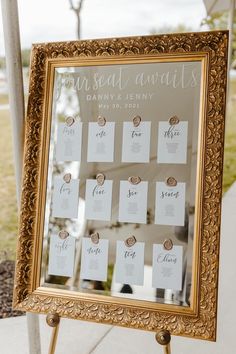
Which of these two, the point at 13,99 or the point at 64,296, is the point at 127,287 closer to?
the point at 64,296

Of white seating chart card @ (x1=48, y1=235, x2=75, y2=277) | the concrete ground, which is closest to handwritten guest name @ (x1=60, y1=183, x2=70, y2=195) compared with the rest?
white seating chart card @ (x1=48, y1=235, x2=75, y2=277)

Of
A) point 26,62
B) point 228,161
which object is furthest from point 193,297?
point 228,161

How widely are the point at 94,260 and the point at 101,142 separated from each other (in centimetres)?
30

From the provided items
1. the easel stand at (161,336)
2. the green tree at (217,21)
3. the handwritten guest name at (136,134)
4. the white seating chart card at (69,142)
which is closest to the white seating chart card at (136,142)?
the handwritten guest name at (136,134)

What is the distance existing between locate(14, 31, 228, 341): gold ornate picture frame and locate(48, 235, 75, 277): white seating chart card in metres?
0.02

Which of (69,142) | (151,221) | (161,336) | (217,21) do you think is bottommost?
(161,336)

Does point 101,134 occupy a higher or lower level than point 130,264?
higher

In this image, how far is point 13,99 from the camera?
1.31 m

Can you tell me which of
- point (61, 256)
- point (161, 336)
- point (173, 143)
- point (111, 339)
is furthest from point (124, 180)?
point (111, 339)

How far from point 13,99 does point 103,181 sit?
1.28 ft

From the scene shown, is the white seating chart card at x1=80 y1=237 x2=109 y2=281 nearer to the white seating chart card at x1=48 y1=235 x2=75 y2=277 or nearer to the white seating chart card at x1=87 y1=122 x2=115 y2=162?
the white seating chart card at x1=48 y1=235 x2=75 y2=277

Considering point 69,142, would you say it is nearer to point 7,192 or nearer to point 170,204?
point 170,204

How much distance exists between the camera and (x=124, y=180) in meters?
1.13

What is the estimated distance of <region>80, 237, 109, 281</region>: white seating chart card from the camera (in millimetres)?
1131
